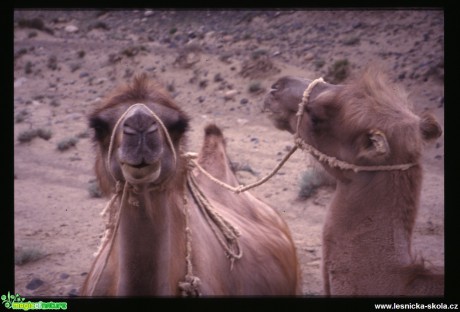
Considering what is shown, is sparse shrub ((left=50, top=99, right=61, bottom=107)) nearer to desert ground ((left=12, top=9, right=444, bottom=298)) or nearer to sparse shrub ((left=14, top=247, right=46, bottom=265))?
desert ground ((left=12, top=9, right=444, bottom=298))

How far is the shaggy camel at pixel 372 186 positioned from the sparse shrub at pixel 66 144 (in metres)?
8.13

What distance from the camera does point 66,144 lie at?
10.3 metres

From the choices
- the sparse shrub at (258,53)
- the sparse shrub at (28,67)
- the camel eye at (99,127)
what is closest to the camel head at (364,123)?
the camel eye at (99,127)

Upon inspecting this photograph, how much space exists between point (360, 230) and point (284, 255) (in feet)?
4.22

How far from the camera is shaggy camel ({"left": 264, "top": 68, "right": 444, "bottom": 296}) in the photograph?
8.92 feet

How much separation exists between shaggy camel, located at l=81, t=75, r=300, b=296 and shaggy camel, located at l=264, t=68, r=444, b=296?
692mm

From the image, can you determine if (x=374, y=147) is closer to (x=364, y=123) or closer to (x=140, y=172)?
(x=364, y=123)

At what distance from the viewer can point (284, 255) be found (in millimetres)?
4039

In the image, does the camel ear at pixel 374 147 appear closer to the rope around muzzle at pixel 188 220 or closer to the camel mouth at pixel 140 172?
the rope around muzzle at pixel 188 220

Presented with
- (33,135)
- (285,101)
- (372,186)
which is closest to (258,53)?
(33,135)

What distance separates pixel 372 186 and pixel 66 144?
335 inches

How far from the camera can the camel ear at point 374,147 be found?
2.65 meters
